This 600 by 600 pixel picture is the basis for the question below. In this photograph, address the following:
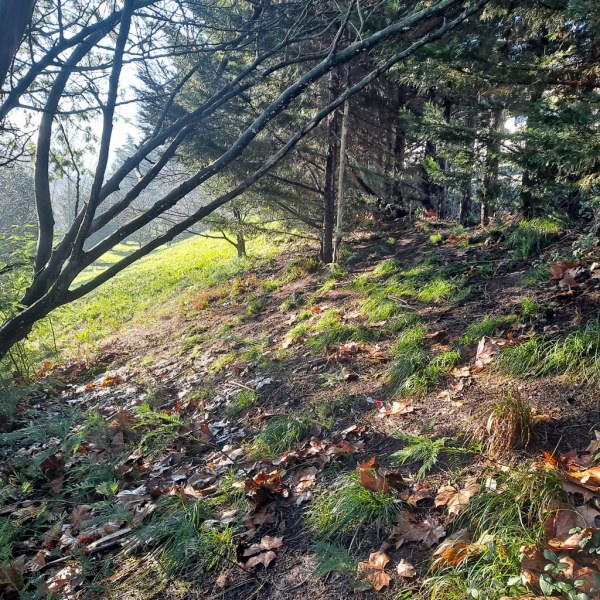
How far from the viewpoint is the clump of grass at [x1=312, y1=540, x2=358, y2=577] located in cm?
223

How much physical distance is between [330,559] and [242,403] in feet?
7.96

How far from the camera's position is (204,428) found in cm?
423

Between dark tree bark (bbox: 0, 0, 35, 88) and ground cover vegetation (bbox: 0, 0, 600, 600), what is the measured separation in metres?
0.01

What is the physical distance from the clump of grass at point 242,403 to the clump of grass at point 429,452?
77.0 inches

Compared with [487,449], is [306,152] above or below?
above

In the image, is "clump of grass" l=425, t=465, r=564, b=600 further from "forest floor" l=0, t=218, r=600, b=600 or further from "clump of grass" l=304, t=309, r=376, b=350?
"clump of grass" l=304, t=309, r=376, b=350

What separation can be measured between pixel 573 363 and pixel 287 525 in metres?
2.29

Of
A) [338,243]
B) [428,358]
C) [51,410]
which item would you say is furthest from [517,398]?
[338,243]

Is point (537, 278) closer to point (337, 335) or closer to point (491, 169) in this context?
point (491, 169)

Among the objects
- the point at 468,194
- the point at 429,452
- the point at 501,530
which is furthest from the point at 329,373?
the point at 468,194

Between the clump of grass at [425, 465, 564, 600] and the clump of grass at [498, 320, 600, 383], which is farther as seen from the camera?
the clump of grass at [498, 320, 600, 383]

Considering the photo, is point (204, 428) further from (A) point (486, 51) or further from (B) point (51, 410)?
(A) point (486, 51)

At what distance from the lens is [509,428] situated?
2588mm

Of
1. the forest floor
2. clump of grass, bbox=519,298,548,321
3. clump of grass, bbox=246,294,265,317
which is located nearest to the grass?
clump of grass, bbox=246,294,265,317
